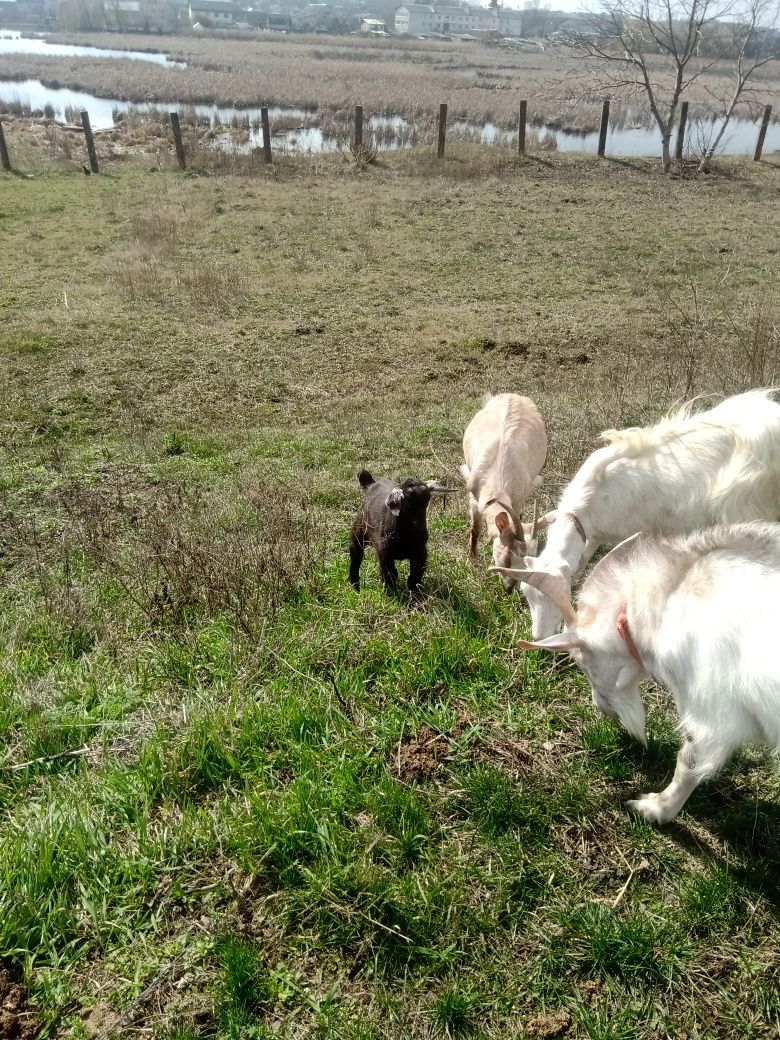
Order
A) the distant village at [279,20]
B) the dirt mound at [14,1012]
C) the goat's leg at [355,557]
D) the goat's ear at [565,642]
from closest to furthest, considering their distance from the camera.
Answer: the dirt mound at [14,1012] < the goat's ear at [565,642] < the goat's leg at [355,557] < the distant village at [279,20]

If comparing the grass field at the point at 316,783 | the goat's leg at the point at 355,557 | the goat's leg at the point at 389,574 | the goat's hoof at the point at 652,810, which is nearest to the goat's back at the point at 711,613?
the goat's hoof at the point at 652,810

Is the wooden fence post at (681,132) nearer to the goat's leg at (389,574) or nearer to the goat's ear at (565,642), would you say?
the goat's leg at (389,574)

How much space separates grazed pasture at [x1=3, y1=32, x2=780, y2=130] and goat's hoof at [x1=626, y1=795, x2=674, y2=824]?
26757 mm

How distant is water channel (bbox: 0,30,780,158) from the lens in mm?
26656

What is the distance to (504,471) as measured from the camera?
16.9 ft

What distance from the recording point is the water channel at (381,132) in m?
26.7

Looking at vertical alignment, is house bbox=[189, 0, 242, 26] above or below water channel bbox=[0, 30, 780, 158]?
above

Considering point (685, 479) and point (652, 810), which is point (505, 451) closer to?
point (685, 479)

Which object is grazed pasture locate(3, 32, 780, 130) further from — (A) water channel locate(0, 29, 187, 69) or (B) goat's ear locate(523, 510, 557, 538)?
(B) goat's ear locate(523, 510, 557, 538)

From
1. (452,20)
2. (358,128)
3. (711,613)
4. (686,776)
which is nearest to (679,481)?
(711,613)

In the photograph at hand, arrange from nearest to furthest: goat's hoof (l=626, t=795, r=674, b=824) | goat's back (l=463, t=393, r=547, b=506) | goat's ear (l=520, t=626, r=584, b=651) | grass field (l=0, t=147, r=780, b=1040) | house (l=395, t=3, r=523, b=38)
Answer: grass field (l=0, t=147, r=780, b=1040) < goat's hoof (l=626, t=795, r=674, b=824) < goat's ear (l=520, t=626, r=584, b=651) < goat's back (l=463, t=393, r=547, b=506) < house (l=395, t=3, r=523, b=38)

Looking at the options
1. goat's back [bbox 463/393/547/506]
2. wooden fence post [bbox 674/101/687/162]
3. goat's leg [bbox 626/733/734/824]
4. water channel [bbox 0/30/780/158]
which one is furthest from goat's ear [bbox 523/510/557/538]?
wooden fence post [bbox 674/101/687/162]

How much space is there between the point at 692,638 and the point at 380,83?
163ft

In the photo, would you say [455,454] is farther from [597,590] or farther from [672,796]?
[672,796]
